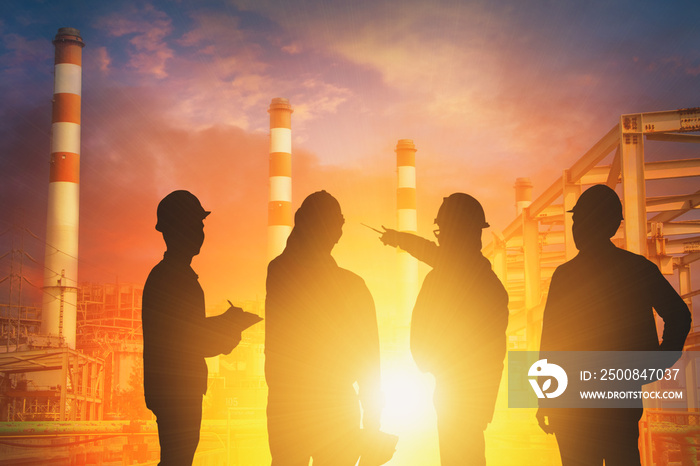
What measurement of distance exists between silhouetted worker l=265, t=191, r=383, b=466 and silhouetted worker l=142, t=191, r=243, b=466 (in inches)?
10.4

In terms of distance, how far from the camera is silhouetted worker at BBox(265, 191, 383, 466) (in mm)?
3477

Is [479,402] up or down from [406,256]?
down

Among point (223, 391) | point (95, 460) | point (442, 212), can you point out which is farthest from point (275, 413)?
point (223, 391)

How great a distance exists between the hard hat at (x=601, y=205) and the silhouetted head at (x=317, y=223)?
127 cm

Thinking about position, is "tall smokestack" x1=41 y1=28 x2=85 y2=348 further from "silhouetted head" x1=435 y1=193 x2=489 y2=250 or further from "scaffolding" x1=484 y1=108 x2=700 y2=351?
"silhouetted head" x1=435 y1=193 x2=489 y2=250

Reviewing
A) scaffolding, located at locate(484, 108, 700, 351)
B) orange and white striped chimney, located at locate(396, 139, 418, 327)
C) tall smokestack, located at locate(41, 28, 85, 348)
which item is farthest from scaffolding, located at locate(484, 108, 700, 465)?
tall smokestack, located at locate(41, 28, 85, 348)

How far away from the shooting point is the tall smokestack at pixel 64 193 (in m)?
31.7

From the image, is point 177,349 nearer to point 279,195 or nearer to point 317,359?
point 317,359

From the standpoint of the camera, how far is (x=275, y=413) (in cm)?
355

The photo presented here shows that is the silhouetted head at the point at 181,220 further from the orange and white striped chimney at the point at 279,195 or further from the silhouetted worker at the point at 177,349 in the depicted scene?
the orange and white striped chimney at the point at 279,195

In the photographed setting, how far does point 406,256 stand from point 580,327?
3180cm

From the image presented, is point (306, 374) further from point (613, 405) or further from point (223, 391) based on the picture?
point (223, 391)

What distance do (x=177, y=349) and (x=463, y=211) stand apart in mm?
1603

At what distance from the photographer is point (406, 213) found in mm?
34906
